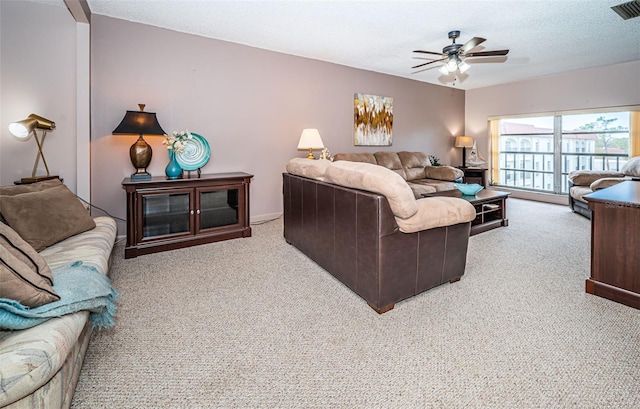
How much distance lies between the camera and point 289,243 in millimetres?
3543

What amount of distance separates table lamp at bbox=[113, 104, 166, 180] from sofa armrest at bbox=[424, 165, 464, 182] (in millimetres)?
4370

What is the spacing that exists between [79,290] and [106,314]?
19 centimetres

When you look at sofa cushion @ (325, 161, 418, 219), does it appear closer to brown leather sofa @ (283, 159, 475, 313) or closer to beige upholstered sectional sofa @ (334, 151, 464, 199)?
brown leather sofa @ (283, 159, 475, 313)

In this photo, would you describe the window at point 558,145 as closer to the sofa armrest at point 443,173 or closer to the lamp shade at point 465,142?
the lamp shade at point 465,142

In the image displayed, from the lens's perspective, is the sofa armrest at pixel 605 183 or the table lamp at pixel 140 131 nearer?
the table lamp at pixel 140 131

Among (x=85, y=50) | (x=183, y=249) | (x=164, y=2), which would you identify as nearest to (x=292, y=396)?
(x=183, y=249)

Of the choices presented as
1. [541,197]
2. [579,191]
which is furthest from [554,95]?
[579,191]

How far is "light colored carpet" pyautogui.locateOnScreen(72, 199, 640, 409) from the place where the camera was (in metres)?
1.39

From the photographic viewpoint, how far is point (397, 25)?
359 centimetres

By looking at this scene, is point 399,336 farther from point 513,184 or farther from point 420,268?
point 513,184

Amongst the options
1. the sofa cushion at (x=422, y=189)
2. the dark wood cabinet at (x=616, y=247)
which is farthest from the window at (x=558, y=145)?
the dark wood cabinet at (x=616, y=247)

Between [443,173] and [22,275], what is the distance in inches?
217

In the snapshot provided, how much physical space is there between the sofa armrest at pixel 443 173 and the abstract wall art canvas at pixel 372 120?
90 cm

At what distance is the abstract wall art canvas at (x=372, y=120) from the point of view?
550 centimetres
